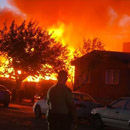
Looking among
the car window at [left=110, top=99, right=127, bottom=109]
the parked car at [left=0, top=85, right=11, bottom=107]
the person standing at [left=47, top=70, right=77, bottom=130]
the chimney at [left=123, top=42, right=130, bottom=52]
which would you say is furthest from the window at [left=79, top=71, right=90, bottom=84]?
the chimney at [left=123, top=42, right=130, bottom=52]

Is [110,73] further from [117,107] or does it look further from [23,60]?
[117,107]

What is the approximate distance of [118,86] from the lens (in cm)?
3019

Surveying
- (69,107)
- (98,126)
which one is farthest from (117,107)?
(69,107)

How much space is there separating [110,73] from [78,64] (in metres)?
A: 4.02

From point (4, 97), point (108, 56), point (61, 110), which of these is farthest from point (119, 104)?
point (108, 56)

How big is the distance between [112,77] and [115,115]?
17.4 m

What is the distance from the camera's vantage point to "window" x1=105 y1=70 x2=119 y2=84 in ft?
101

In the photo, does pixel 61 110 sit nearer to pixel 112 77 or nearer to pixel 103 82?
pixel 112 77

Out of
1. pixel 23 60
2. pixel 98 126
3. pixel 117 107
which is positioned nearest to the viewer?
pixel 117 107

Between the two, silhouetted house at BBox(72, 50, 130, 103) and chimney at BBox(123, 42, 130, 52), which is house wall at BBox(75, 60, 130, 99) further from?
chimney at BBox(123, 42, 130, 52)

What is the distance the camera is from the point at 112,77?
103 ft

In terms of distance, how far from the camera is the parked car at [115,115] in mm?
13443

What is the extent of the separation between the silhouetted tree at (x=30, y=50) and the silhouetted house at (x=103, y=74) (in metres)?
5.75

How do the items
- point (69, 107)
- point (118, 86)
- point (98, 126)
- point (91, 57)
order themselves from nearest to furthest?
1. point (69, 107)
2. point (98, 126)
3. point (118, 86)
4. point (91, 57)
